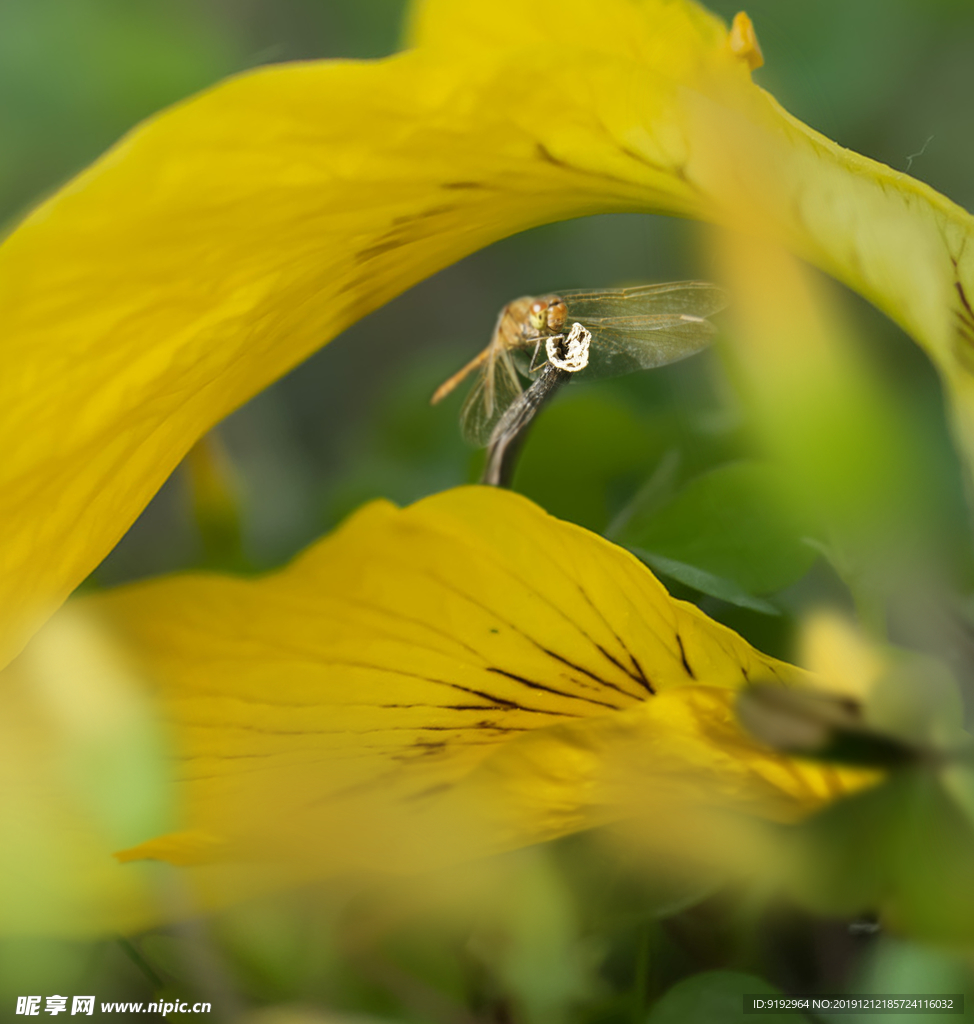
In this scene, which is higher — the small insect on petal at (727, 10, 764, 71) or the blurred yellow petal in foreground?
the small insect on petal at (727, 10, 764, 71)

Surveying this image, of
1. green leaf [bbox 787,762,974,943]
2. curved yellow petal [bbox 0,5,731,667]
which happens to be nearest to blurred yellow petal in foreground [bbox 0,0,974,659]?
curved yellow petal [bbox 0,5,731,667]

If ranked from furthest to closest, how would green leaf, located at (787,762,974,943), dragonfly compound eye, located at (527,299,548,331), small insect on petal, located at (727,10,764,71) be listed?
dragonfly compound eye, located at (527,299,548,331) < small insect on petal, located at (727,10,764,71) < green leaf, located at (787,762,974,943)

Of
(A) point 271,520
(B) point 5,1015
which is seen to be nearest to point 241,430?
(A) point 271,520

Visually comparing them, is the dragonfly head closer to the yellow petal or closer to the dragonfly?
the dragonfly

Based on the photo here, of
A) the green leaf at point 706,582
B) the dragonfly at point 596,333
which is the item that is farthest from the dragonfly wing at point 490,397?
the green leaf at point 706,582

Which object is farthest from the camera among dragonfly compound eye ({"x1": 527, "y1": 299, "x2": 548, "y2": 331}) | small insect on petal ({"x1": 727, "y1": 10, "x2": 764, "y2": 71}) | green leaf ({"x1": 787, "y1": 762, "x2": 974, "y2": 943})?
dragonfly compound eye ({"x1": 527, "y1": 299, "x2": 548, "y2": 331})

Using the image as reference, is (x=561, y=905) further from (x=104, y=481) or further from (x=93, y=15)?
(x=93, y=15)

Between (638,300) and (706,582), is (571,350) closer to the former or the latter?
(638,300)

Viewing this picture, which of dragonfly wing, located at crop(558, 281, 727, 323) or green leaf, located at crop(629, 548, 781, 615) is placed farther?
dragonfly wing, located at crop(558, 281, 727, 323)
